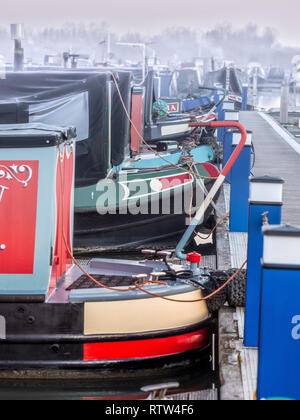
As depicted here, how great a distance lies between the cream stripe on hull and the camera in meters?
5.87

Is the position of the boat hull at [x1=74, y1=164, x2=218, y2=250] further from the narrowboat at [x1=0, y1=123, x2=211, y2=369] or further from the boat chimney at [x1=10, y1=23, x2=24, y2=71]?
the narrowboat at [x1=0, y1=123, x2=211, y2=369]

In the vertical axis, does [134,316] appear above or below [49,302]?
below

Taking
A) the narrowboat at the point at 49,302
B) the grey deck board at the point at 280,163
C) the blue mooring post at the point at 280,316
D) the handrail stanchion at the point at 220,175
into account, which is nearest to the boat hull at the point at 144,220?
the grey deck board at the point at 280,163

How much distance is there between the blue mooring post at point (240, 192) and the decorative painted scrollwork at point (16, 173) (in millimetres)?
4123

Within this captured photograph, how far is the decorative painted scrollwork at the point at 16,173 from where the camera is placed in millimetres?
5793

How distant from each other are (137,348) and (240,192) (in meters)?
3.99

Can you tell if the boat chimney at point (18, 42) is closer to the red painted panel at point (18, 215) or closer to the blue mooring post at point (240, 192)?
the blue mooring post at point (240, 192)

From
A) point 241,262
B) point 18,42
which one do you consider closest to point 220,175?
point 241,262

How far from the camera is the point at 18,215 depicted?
588cm

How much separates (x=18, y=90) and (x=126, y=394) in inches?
239

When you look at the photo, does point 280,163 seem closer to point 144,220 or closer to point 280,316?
point 144,220

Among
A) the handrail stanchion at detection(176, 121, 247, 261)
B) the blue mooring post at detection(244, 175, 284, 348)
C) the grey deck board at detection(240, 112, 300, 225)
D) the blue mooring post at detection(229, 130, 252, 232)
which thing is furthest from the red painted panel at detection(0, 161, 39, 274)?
the grey deck board at detection(240, 112, 300, 225)

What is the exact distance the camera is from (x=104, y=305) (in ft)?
19.3

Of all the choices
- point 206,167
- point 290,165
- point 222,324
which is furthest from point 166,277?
point 290,165
